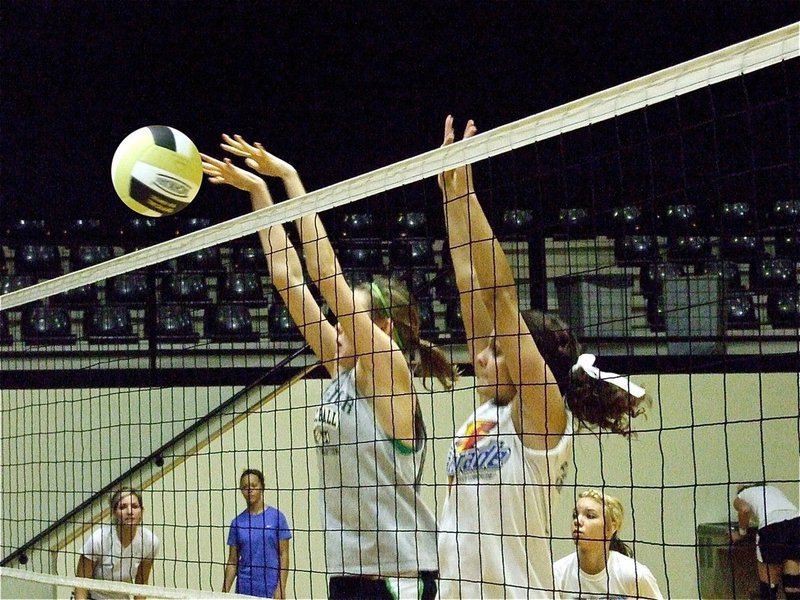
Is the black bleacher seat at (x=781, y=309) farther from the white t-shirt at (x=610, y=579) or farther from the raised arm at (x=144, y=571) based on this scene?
the raised arm at (x=144, y=571)

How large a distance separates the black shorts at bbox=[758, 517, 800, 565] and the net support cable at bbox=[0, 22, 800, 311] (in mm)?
2887

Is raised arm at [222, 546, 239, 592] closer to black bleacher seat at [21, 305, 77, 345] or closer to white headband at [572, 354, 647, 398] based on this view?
black bleacher seat at [21, 305, 77, 345]

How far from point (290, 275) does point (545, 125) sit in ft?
4.24

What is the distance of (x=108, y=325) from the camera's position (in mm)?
8320

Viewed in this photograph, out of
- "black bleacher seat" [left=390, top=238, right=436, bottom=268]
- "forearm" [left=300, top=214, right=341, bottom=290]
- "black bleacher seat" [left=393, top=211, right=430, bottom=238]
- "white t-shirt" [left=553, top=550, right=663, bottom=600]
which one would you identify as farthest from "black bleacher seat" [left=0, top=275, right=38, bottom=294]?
"white t-shirt" [left=553, top=550, right=663, bottom=600]

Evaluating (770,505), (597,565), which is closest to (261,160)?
(597,565)

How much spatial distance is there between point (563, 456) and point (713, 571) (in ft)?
16.2

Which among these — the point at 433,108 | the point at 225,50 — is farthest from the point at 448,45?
the point at 225,50

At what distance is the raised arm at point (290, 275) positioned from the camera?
3.75 metres

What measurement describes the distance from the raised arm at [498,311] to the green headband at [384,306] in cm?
40

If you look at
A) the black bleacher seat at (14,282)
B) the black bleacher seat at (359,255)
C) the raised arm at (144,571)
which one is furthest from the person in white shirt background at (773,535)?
the black bleacher seat at (14,282)

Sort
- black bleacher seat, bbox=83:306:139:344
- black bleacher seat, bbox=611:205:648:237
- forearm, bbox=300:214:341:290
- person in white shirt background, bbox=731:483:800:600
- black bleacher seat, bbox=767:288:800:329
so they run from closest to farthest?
forearm, bbox=300:214:341:290, person in white shirt background, bbox=731:483:800:600, black bleacher seat, bbox=767:288:800:329, black bleacher seat, bbox=83:306:139:344, black bleacher seat, bbox=611:205:648:237

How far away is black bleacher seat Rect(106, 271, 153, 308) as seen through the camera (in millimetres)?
8852

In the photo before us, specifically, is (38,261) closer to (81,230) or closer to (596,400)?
(81,230)
